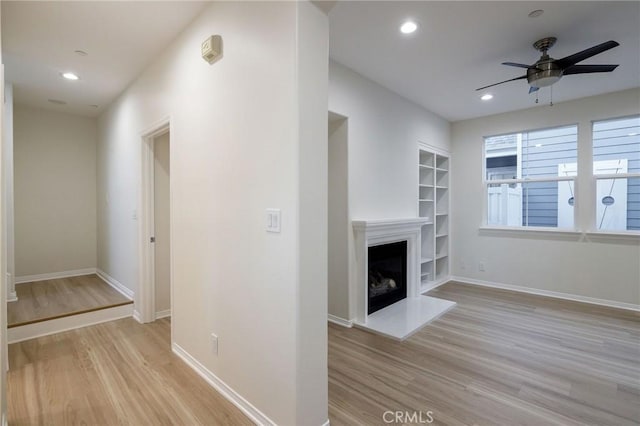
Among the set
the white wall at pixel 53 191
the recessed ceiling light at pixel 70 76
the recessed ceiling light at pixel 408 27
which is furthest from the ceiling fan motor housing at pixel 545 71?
the white wall at pixel 53 191

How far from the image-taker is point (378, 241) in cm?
358

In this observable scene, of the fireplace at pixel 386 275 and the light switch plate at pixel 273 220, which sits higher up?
the light switch plate at pixel 273 220

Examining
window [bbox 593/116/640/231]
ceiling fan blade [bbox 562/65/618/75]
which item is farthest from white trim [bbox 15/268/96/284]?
window [bbox 593/116/640/231]

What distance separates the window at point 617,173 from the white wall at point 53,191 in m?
7.89

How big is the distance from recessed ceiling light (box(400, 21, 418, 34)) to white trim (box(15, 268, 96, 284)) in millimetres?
5952

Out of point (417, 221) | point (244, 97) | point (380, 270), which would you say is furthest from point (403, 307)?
point (244, 97)

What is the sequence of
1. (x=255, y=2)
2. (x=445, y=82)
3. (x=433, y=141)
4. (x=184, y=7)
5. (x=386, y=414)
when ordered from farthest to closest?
(x=433, y=141) < (x=445, y=82) < (x=184, y=7) < (x=386, y=414) < (x=255, y=2)

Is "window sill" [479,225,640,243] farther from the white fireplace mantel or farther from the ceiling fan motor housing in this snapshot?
the ceiling fan motor housing

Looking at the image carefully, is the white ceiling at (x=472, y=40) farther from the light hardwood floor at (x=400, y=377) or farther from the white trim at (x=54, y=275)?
the white trim at (x=54, y=275)

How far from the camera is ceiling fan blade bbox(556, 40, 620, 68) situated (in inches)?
89.3

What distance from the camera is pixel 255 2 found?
1799 mm

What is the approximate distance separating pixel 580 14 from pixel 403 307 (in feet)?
10.9

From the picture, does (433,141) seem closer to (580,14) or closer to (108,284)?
(580,14)

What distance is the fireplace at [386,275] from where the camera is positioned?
3.73 meters
